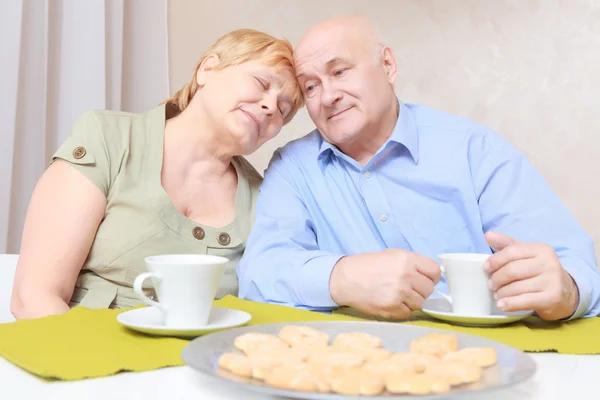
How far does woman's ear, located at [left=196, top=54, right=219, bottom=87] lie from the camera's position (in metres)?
1.40

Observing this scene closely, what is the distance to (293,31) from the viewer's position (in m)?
2.91

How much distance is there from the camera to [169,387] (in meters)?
0.58

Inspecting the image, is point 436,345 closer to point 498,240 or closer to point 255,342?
point 255,342

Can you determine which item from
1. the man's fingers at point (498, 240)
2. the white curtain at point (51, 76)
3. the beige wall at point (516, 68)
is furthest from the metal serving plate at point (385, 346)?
the beige wall at point (516, 68)

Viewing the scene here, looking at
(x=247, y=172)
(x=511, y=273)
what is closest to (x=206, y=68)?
(x=247, y=172)

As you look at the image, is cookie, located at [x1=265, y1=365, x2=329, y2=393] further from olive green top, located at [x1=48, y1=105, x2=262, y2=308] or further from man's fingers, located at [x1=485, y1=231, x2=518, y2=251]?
olive green top, located at [x1=48, y1=105, x2=262, y2=308]

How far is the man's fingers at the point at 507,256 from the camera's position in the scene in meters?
0.87

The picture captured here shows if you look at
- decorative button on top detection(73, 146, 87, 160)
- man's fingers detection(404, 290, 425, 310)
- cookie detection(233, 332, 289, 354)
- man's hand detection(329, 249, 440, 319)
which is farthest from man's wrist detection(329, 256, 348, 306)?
decorative button on top detection(73, 146, 87, 160)

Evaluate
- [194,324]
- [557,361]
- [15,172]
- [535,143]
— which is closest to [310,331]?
[194,324]

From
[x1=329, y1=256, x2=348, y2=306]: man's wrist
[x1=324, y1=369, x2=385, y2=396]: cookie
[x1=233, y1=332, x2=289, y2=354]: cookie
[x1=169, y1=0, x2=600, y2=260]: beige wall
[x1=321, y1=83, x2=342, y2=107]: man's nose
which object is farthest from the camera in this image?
[x1=169, y1=0, x2=600, y2=260]: beige wall

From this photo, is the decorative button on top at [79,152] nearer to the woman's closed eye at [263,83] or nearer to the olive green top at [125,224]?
the olive green top at [125,224]

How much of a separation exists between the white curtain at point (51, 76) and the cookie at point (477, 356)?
1752 millimetres

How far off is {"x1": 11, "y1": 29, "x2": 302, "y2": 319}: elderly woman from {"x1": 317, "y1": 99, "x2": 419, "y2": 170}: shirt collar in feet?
0.39

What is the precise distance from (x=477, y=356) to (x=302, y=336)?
0.19 m
